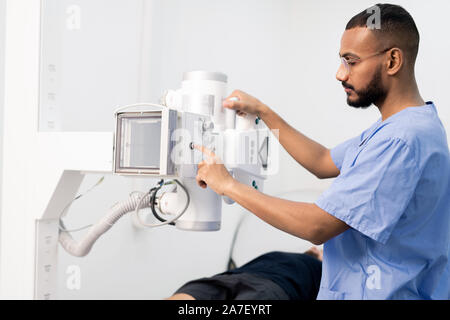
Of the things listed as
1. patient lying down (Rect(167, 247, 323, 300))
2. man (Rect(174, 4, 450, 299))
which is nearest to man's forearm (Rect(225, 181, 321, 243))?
man (Rect(174, 4, 450, 299))

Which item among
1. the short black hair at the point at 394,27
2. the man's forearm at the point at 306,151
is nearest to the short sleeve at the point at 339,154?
the man's forearm at the point at 306,151

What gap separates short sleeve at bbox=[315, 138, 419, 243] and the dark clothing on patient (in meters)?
0.81

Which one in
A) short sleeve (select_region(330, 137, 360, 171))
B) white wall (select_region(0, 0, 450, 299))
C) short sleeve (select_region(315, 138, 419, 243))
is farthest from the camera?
white wall (select_region(0, 0, 450, 299))

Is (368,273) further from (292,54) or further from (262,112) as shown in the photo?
(292,54)

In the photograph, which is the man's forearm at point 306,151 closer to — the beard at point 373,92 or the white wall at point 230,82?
the beard at point 373,92

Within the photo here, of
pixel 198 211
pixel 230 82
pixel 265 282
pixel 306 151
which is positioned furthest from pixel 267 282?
pixel 230 82

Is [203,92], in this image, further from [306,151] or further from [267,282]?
[267,282]

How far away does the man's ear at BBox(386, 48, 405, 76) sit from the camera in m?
1.13

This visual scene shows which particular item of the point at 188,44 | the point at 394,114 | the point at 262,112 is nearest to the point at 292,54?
the point at 188,44

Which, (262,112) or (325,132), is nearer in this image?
→ (262,112)

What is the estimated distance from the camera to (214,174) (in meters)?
1.09

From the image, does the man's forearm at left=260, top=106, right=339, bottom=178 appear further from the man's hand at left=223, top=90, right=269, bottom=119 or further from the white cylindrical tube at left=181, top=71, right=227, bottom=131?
the white cylindrical tube at left=181, top=71, right=227, bottom=131

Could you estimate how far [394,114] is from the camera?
114cm
